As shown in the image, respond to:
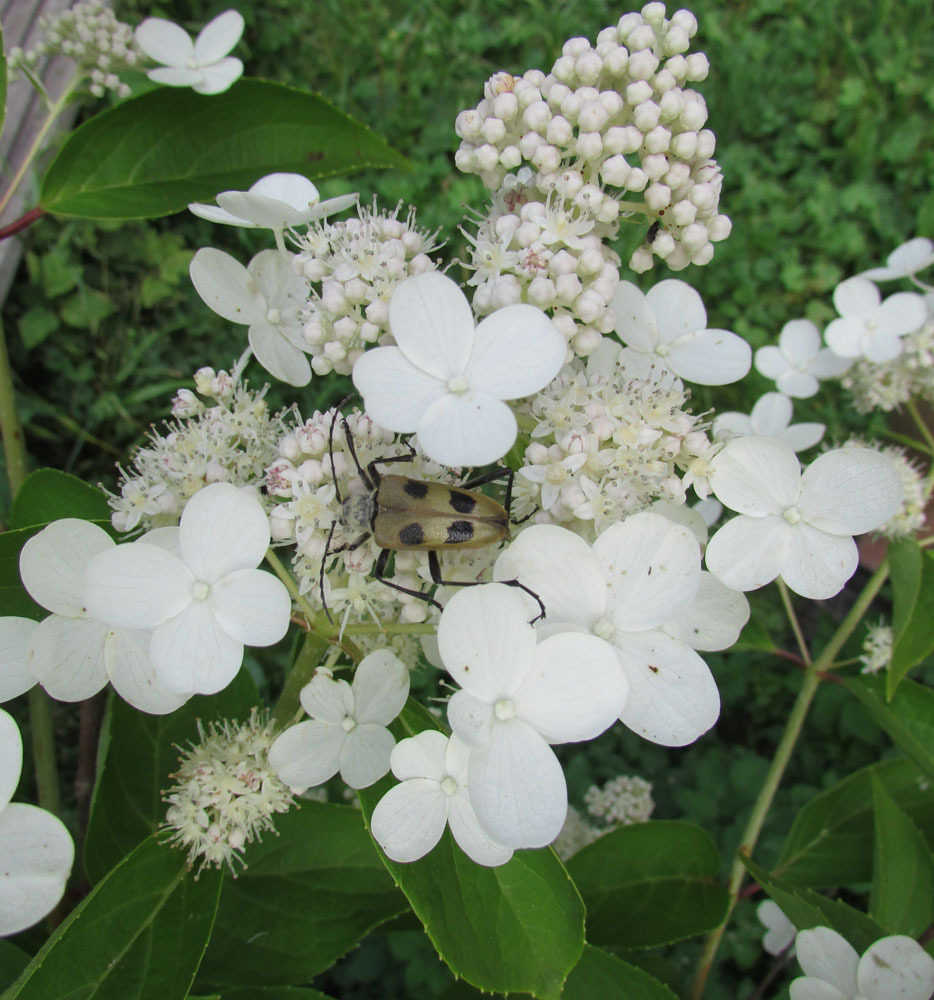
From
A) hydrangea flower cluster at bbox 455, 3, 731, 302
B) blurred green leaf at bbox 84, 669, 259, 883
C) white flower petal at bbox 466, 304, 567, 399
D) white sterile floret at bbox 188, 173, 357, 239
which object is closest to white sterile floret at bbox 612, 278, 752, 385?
hydrangea flower cluster at bbox 455, 3, 731, 302

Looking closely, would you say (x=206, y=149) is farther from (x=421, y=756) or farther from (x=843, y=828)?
(x=843, y=828)

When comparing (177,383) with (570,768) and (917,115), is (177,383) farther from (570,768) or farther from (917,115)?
(917,115)

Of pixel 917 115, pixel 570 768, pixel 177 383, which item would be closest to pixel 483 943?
pixel 570 768

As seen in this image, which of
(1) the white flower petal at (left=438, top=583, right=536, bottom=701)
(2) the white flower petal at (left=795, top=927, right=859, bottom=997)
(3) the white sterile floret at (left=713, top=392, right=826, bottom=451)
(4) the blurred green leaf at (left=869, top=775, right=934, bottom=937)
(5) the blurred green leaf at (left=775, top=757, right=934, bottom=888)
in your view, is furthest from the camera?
(3) the white sterile floret at (left=713, top=392, right=826, bottom=451)

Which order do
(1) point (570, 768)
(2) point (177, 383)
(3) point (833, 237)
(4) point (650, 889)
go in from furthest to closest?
(3) point (833, 237)
(2) point (177, 383)
(1) point (570, 768)
(4) point (650, 889)

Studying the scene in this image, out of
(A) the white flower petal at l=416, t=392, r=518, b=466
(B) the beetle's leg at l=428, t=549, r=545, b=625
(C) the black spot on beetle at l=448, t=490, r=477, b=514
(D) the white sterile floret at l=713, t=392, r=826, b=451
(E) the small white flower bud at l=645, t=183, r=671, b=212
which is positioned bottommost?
(D) the white sterile floret at l=713, t=392, r=826, b=451

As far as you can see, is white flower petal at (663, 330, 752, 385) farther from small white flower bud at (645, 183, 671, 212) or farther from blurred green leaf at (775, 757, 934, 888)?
blurred green leaf at (775, 757, 934, 888)
